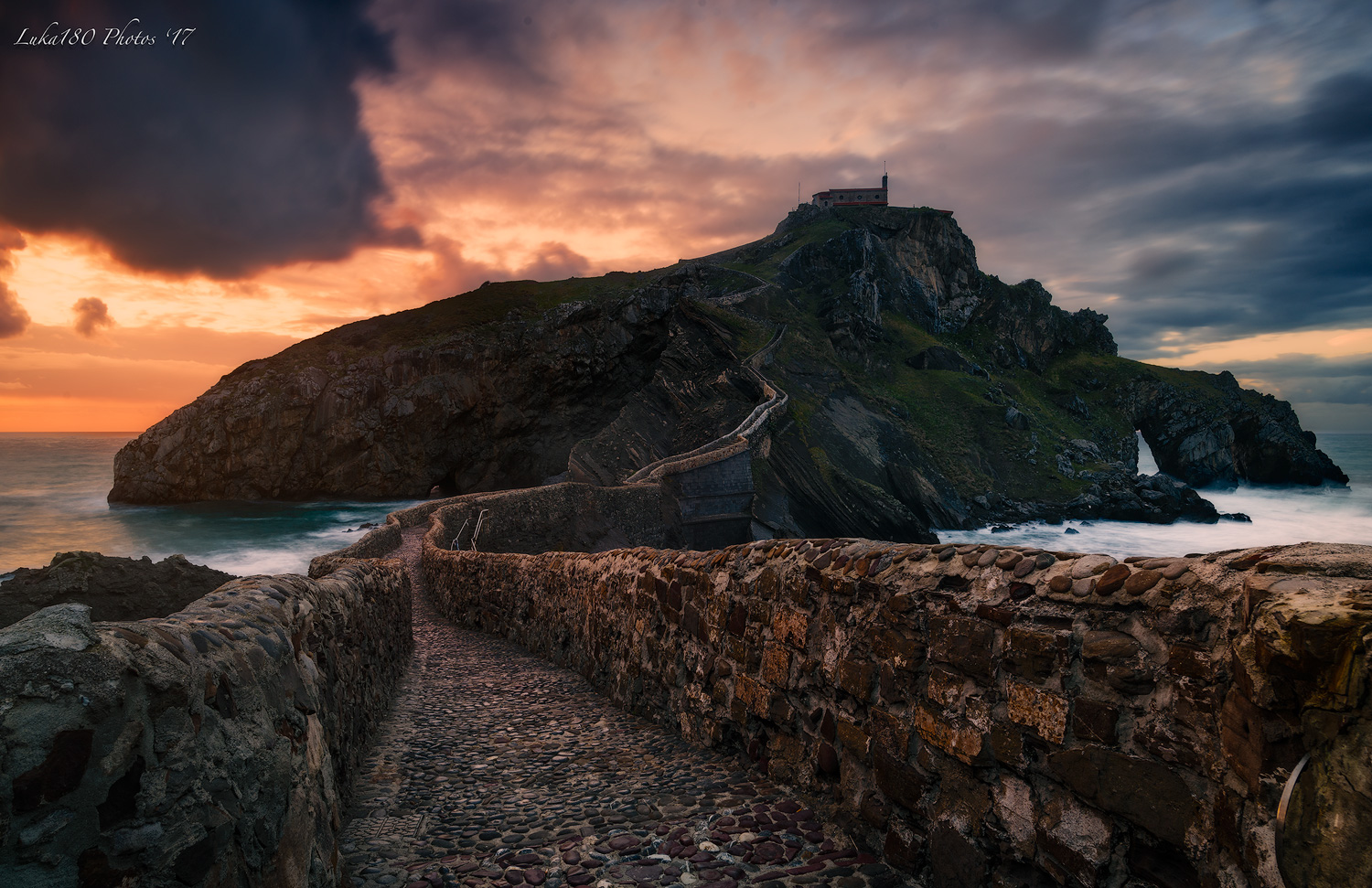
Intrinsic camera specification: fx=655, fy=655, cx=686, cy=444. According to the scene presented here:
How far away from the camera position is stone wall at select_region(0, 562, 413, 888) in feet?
5.44

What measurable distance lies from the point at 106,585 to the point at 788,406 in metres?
40.8

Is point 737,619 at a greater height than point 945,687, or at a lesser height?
lesser

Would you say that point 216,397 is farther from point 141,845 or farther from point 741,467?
point 141,845

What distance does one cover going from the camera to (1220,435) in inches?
3123

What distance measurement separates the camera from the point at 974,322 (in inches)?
3885

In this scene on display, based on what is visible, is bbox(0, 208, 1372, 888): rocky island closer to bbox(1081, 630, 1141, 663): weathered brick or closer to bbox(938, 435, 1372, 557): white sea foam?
bbox(1081, 630, 1141, 663): weathered brick

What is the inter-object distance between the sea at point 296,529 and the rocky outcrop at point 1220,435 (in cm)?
201

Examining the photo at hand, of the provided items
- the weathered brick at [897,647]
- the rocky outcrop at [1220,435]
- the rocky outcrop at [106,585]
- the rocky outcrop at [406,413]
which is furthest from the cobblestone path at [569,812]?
the rocky outcrop at [1220,435]

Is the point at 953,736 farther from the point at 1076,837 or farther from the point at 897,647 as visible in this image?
the point at 1076,837

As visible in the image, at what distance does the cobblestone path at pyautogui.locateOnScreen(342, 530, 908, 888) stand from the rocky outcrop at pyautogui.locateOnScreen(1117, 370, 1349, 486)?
315 feet

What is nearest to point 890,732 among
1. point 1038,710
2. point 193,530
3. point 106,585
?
point 1038,710

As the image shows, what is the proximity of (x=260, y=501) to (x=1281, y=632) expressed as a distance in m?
78.5

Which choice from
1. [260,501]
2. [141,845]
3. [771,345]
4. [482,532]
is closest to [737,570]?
[141,845]

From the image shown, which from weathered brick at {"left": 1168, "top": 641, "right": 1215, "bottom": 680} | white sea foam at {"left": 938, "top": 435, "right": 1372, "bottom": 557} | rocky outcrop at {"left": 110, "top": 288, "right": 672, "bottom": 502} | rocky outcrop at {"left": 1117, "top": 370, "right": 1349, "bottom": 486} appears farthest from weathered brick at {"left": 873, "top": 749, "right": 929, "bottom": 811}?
rocky outcrop at {"left": 1117, "top": 370, "right": 1349, "bottom": 486}
